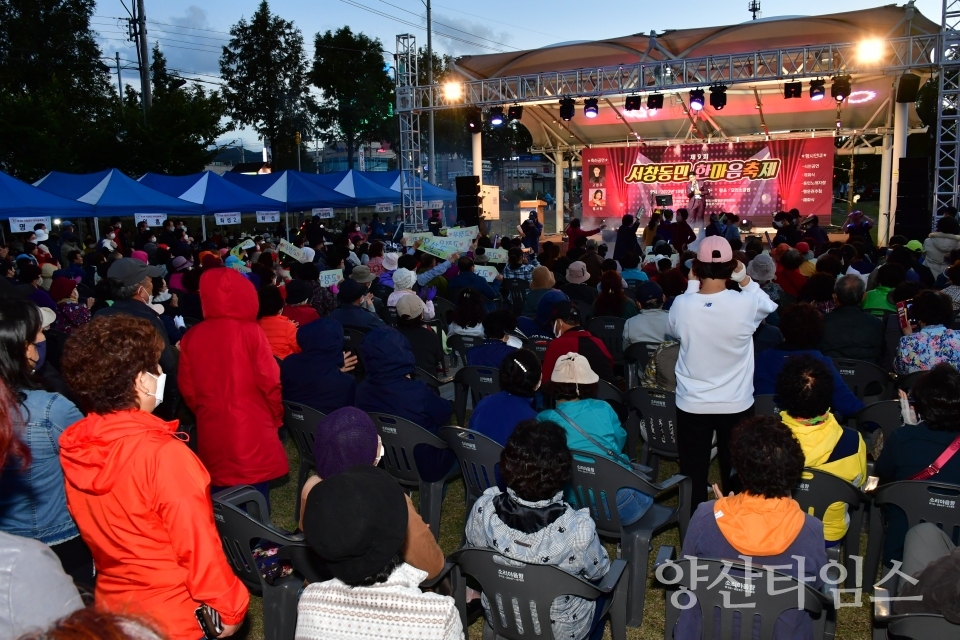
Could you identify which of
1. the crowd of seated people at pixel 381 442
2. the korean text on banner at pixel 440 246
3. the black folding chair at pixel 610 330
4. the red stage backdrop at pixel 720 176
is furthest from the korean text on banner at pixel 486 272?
the red stage backdrop at pixel 720 176

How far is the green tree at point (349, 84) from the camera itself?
44625 millimetres

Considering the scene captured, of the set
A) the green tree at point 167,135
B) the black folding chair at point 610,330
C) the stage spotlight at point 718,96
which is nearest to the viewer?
the black folding chair at point 610,330

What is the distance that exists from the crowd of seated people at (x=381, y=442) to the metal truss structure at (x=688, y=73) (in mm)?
8340

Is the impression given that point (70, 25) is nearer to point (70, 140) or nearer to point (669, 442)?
point (70, 140)

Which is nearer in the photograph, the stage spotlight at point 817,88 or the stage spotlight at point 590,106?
the stage spotlight at point 817,88

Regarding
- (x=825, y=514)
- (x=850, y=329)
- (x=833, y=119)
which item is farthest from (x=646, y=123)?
(x=825, y=514)

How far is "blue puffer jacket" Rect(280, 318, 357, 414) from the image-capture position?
173 inches

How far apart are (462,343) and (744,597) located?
408 centimetres

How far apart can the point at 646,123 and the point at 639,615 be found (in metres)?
19.2

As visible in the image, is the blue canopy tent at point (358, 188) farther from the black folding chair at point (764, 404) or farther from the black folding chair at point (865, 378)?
the black folding chair at point (764, 404)

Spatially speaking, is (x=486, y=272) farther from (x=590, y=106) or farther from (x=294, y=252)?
(x=590, y=106)

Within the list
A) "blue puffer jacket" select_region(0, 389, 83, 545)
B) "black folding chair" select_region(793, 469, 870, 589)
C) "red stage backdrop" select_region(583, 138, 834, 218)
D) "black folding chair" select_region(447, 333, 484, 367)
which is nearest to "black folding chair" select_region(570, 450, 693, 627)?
"black folding chair" select_region(793, 469, 870, 589)

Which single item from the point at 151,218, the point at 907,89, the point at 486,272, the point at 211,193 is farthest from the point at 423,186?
the point at 486,272

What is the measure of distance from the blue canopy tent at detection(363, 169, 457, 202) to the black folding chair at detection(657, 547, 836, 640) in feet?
60.9
